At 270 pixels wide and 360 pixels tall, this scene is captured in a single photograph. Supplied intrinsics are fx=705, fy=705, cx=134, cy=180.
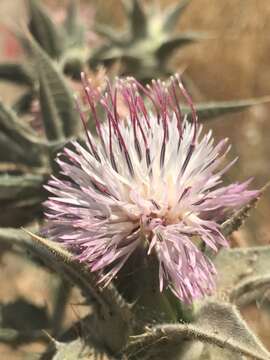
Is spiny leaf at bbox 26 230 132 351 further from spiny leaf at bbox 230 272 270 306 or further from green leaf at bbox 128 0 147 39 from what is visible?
green leaf at bbox 128 0 147 39

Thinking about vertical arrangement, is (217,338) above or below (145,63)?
below

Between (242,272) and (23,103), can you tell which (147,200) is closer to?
(242,272)

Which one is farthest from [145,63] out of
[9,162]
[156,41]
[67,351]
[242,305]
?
[67,351]

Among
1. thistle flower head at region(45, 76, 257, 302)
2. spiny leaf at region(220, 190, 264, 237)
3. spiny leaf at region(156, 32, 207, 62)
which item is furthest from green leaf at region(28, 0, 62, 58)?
spiny leaf at region(220, 190, 264, 237)

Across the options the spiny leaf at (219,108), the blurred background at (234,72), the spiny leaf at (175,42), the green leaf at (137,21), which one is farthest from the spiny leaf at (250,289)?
the blurred background at (234,72)

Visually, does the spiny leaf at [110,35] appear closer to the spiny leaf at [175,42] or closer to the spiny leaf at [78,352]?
the spiny leaf at [175,42]

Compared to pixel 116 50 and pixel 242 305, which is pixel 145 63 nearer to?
pixel 116 50
